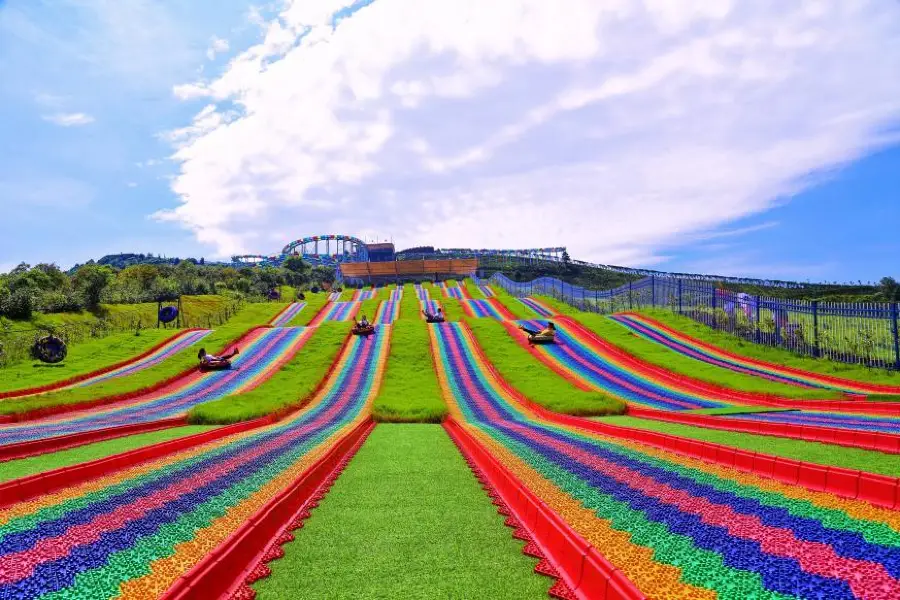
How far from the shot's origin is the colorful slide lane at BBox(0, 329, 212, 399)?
69.2 ft

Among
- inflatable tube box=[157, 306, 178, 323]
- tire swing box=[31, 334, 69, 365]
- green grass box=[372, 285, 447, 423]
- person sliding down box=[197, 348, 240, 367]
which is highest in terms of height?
inflatable tube box=[157, 306, 178, 323]

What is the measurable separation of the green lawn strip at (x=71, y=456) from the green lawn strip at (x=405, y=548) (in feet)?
14.9

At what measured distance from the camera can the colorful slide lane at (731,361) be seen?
18156 mm

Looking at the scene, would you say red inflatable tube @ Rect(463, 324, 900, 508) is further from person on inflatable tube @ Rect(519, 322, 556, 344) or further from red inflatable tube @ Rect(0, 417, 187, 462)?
person on inflatable tube @ Rect(519, 322, 556, 344)

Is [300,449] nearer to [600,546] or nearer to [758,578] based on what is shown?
[600,546]

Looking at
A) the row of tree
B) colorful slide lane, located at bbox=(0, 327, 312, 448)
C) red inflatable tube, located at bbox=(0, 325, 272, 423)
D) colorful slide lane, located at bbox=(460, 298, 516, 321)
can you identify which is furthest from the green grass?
the row of tree

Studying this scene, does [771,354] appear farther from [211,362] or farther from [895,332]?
[211,362]

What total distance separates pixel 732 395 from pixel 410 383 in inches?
514

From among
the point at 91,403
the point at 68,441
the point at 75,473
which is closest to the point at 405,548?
the point at 75,473

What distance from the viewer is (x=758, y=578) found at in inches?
147

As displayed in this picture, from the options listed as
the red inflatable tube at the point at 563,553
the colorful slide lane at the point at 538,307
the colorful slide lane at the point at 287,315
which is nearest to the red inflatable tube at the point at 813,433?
the red inflatable tube at the point at 563,553

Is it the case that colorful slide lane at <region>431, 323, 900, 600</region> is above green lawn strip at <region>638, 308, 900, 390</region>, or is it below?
above

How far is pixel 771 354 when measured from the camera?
78.6 ft

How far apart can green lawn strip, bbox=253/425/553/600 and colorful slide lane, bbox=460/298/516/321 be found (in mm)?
39135
